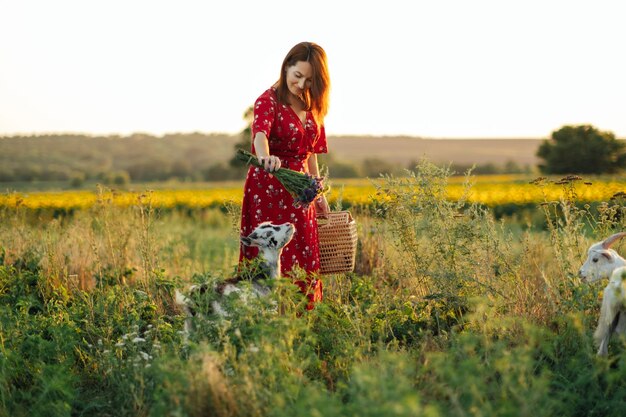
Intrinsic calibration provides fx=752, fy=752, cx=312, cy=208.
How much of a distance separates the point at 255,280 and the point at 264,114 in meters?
1.21

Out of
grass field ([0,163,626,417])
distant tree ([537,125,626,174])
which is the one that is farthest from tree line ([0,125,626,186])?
grass field ([0,163,626,417])

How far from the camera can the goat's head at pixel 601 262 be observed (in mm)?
5074

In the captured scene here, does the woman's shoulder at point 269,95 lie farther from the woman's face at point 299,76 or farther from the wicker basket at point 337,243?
the wicker basket at point 337,243

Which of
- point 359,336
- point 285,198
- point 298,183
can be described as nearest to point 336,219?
point 285,198

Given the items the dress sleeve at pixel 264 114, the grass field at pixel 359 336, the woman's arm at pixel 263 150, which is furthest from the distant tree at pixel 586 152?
the woman's arm at pixel 263 150

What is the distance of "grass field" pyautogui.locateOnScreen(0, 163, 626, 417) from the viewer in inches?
144

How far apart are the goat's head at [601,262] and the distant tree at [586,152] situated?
2265 centimetres

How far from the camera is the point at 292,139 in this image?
5.58 meters

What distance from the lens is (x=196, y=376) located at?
3686mm

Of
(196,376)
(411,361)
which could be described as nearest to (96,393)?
(196,376)

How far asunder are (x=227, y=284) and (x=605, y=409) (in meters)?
2.38

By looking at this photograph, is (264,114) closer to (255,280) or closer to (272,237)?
(272,237)

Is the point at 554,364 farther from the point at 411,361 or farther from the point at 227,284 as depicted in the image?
the point at 227,284

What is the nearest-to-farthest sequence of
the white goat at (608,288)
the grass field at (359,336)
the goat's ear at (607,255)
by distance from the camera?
the grass field at (359,336), the white goat at (608,288), the goat's ear at (607,255)
